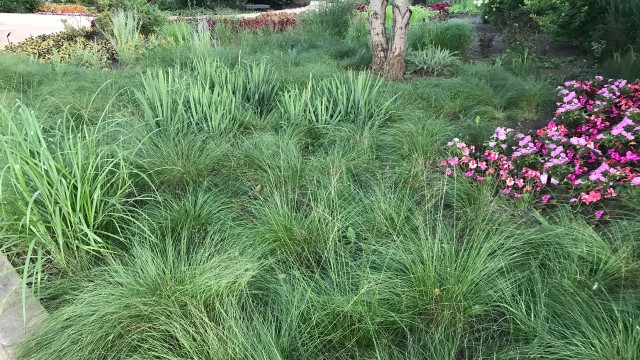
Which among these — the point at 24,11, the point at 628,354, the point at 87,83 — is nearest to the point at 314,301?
the point at 628,354

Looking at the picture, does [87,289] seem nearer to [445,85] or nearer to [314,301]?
[314,301]

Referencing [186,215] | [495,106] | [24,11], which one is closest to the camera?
[186,215]

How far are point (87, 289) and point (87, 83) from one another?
380 centimetres

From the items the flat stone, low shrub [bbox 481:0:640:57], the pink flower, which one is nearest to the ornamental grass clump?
the flat stone

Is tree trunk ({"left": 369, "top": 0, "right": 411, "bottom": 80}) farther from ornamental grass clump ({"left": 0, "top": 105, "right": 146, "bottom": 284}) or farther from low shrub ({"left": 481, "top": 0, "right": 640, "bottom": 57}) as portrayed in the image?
ornamental grass clump ({"left": 0, "top": 105, "right": 146, "bottom": 284})

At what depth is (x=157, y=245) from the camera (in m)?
2.28

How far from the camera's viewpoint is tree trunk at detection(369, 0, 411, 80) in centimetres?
558

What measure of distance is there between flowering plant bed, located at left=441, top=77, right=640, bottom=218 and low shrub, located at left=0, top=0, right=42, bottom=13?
68.2 ft

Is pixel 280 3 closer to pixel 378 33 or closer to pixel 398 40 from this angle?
pixel 378 33

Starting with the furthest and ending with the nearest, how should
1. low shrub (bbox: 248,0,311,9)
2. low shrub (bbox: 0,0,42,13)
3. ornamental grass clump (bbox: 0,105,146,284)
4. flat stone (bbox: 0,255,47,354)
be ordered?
low shrub (bbox: 248,0,311,9) → low shrub (bbox: 0,0,42,13) → ornamental grass clump (bbox: 0,105,146,284) → flat stone (bbox: 0,255,47,354)

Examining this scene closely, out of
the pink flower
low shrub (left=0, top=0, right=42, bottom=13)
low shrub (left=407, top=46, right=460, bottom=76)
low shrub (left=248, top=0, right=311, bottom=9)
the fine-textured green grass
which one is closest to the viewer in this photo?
the fine-textured green grass

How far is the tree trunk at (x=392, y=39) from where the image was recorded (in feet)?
18.3

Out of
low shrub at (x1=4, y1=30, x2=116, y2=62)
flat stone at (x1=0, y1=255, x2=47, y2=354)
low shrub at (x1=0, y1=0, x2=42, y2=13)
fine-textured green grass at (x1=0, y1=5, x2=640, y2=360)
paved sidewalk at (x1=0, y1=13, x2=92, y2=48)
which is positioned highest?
low shrub at (x1=0, y1=0, x2=42, y2=13)

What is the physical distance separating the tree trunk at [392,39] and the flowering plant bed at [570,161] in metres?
2.50
